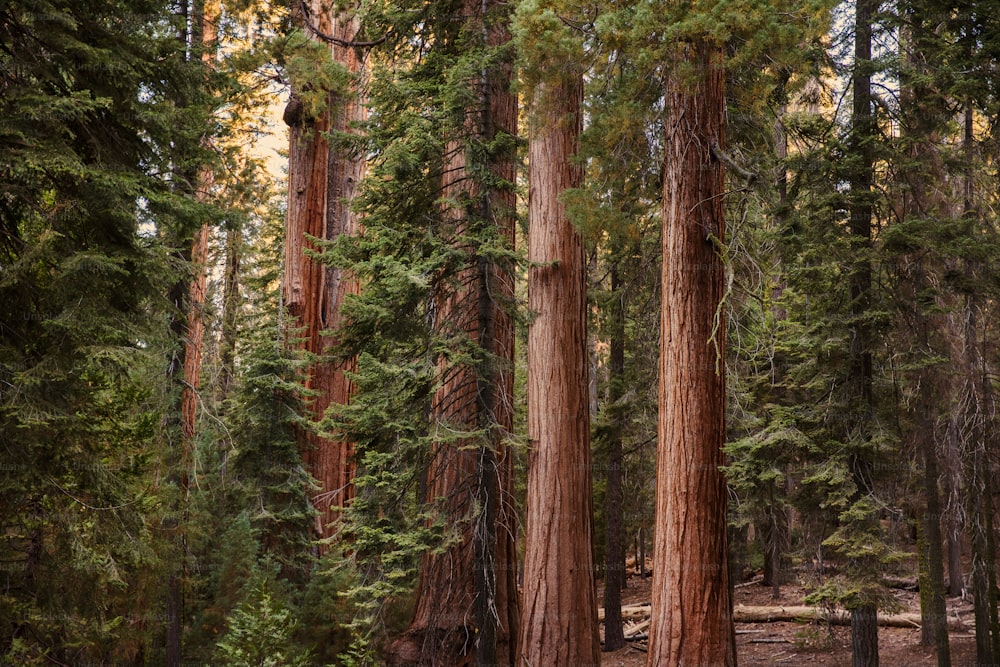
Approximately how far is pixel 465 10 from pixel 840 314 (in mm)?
6441

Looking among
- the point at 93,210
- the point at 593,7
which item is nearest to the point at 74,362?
the point at 93,210

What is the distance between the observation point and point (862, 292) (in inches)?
411

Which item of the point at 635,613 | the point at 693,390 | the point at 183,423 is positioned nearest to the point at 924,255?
the point at 693,390

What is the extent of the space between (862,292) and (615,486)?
6838 mm

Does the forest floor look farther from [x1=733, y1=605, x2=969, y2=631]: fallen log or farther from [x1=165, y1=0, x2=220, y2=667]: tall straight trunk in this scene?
[x1=165, y1=0, x2=220, y2=667]: tall straight trunk

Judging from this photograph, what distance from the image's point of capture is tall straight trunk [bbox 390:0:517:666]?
7.97 metres

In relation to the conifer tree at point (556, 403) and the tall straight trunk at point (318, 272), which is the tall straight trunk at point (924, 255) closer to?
the conifer tree at point (556, 403)

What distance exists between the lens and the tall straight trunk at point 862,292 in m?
10.2

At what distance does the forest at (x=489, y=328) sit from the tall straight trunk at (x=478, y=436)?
49 millimetres

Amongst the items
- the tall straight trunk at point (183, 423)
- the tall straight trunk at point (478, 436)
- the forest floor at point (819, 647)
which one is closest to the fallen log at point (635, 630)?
the forest floor at point (819, 647)

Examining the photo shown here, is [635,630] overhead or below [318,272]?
below

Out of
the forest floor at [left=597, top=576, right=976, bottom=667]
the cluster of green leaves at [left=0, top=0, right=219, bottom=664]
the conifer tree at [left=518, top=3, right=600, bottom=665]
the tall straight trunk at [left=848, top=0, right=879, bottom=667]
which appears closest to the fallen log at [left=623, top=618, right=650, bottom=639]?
the forest floor at [left=597, top=576, right=976, bottom=667]

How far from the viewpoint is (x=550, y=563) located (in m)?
8.77

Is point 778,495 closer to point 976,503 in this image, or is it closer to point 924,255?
point 976,503
